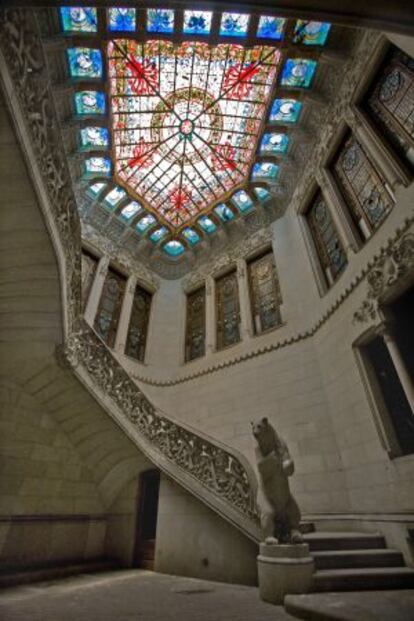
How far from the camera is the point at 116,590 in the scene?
3.78 m

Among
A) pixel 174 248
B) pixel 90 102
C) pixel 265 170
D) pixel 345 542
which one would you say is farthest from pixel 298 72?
pixel 345 542

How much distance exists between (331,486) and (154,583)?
348 centimetres

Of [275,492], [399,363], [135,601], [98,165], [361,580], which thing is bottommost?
[135,601]

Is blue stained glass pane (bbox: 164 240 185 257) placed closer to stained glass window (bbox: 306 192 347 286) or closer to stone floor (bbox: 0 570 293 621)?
stained glass window (bbox: 306 192 347 286)

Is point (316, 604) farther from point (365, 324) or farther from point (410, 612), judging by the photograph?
point (365, 324)

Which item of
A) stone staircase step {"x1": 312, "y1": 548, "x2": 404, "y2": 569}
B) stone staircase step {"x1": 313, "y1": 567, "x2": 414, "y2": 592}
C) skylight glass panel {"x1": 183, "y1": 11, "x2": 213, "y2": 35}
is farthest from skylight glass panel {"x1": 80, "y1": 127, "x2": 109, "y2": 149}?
stone staircase step {"x1": 313, "y1": 567, "x2": 414, "y2": 592}

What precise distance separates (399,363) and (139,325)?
331 inches

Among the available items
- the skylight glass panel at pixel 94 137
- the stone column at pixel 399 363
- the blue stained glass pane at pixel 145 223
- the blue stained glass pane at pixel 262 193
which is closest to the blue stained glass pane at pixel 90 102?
the skylight glass panel at pixel 94 137

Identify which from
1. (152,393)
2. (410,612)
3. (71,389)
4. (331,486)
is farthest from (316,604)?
(152,393)

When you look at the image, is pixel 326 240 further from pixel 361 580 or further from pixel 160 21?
pixel 361 580

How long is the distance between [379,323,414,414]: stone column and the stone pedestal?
8.88 ft

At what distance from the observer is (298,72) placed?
8.56 m

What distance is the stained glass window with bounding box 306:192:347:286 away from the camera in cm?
747

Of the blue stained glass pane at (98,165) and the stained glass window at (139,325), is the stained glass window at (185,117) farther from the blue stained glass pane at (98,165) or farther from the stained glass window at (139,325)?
the stained glass window at (139,325)
